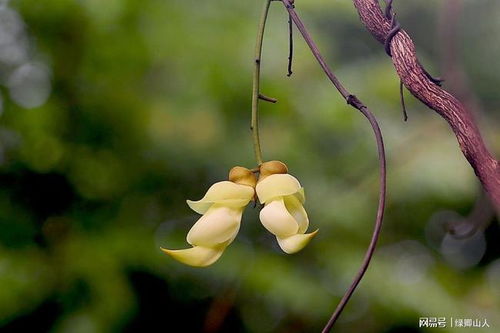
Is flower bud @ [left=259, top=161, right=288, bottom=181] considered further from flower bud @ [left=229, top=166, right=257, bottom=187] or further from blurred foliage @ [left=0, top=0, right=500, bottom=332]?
blurred foliage @ [left=0, top=0, right=500, bottom=332]

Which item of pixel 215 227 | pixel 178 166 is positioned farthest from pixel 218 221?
pixel 178 166

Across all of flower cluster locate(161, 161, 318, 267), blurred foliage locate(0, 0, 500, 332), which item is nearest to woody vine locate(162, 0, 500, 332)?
flower cluster locate(161, 161, 318, 267)

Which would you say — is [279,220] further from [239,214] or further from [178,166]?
[178,166]

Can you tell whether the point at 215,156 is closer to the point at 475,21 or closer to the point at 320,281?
the point at 320,281

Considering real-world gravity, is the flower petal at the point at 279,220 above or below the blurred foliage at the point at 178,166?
above

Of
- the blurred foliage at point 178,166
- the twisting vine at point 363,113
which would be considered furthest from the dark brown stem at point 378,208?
the blurred foliage at point 178,166

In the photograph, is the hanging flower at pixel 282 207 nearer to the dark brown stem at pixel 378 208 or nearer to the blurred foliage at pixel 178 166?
the dark brown stem at pixel 378 208

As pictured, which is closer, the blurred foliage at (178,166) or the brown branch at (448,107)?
the brown branch at (448,107)
